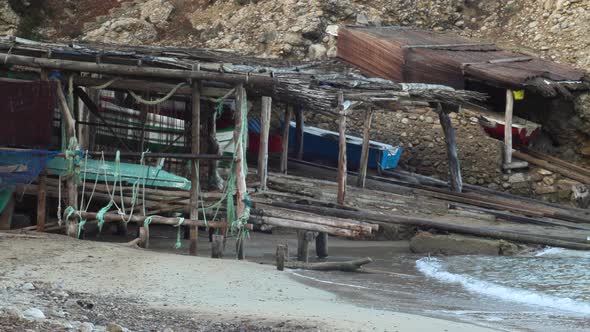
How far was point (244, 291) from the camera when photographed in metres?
11.3

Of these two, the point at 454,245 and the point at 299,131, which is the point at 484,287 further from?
the point at 299,131

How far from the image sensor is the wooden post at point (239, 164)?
14406 mm

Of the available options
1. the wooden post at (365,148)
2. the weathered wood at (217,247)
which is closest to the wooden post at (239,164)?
the weathered wood at (217,247)

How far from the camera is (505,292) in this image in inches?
556

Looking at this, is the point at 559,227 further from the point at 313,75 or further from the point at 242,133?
the point at 242,133

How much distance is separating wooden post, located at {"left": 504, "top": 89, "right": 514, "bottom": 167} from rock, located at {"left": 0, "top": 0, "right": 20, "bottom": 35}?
48.6ft

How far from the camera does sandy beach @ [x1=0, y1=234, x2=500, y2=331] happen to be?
30.1 feet

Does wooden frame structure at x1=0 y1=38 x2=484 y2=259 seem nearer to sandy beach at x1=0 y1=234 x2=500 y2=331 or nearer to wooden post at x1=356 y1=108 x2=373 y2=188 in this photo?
sandy beach at x1=0 y1=234 x2=500 y2=331

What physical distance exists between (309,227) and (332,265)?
69 centimetres

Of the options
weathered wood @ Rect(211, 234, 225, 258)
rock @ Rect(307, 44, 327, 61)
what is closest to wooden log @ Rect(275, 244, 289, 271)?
weathered wood @ Rect(211, 234, 225, 258)

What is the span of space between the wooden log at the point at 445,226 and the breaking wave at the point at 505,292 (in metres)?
1.49

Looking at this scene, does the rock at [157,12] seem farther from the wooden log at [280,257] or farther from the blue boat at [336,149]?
the wooden log at [280,257]

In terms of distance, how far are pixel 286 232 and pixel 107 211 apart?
17.5ft

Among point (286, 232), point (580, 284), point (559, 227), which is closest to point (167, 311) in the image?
point (580, 284)
